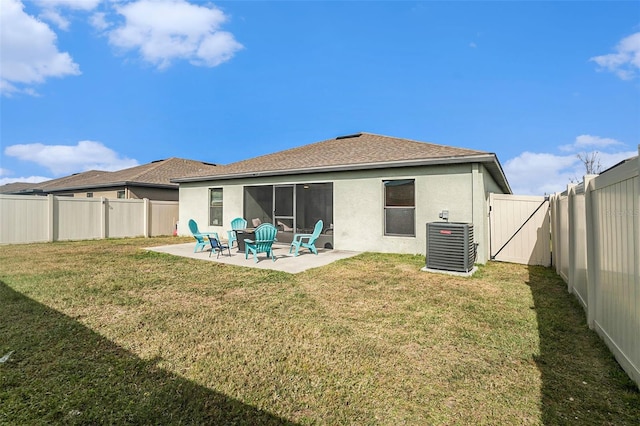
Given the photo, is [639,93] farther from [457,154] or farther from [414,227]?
[414,227]

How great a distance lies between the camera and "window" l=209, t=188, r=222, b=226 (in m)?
13.0

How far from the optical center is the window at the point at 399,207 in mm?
8930

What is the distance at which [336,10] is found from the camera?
30.9ft

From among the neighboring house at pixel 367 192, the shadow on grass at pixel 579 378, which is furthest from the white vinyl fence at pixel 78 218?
the shadow on grass at pixel 579 378

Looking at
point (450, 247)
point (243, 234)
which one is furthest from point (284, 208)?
point (450, 247)

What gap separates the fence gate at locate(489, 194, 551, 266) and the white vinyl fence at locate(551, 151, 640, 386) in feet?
14.2

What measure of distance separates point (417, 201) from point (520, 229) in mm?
2938

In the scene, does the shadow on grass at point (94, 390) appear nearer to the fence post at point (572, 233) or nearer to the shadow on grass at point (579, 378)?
the shadow on grass at point (579, 378)

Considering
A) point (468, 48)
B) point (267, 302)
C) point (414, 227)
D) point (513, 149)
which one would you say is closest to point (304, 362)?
point (267, 302)

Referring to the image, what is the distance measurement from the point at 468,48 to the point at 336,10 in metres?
4.81

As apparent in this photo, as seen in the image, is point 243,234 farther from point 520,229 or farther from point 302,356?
point 520,229

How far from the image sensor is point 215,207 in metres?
13.2

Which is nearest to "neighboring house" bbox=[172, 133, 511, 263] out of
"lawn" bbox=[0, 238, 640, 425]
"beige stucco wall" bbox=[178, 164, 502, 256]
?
"beige stucco wall" bbox=[178, 164, 502, 256]

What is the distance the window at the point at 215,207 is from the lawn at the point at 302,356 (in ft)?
25.0
